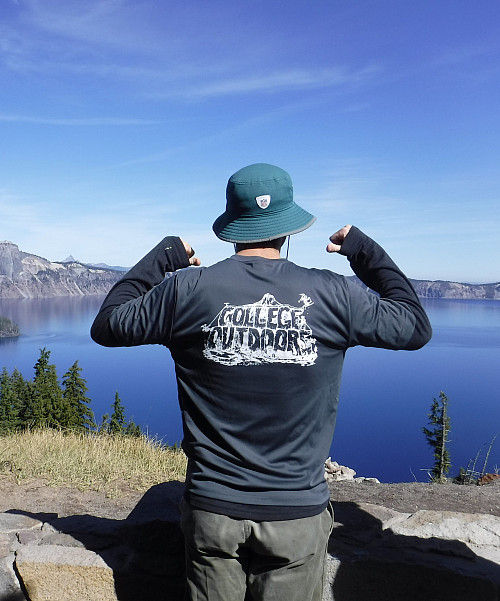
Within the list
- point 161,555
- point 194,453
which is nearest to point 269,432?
point 194,453

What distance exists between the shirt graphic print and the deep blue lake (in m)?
28.2

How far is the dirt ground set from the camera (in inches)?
172

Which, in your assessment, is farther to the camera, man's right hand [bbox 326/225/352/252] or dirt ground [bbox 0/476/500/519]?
dirt ground [bbox 0/476/500/519]

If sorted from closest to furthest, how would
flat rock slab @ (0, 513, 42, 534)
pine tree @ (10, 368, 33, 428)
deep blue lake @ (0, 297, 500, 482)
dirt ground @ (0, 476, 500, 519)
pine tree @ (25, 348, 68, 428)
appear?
1. flat rock slab @ (0, 513, 42, 534)
2. dirt ground @ (0, 476, 500, 519)
3. pine tree @ (25, 348, 68, 428)
4. pine tree @ (10, 368, 33, 428)
5. deep blue lake @ (0, 297, 500, 482)

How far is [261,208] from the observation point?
195cm

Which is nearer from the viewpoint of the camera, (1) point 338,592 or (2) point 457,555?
(1) point 338,592

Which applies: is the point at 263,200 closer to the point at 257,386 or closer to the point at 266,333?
the point at 266,333

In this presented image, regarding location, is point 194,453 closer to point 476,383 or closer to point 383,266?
point 383,266

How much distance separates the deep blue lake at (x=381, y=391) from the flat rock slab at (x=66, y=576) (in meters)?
27.4

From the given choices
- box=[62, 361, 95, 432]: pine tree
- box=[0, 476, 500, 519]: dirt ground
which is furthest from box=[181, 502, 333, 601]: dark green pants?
box=[62, 361, 95, 432]: pine tree

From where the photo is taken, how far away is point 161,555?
9.88 feet

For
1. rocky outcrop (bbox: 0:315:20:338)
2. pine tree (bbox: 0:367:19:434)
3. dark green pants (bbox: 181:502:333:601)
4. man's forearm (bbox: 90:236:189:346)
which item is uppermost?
man's forearm (bbox: 90:236:189:346)

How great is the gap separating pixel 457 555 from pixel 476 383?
76864 mm

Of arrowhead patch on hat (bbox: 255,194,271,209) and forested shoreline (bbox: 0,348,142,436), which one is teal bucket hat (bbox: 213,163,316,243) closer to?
arrowhead patch on hat (bbox: 255,194,271,209)
